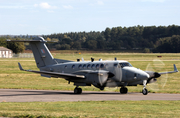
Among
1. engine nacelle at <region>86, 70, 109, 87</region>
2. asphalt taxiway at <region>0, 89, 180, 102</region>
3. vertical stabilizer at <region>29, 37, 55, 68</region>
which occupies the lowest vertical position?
asphalt taxiway at <region>0, 89, 180, 102</region>

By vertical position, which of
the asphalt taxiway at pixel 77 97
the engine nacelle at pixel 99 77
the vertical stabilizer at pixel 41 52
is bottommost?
the asphalt taxiway at pixel 77 97

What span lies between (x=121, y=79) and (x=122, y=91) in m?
1.65

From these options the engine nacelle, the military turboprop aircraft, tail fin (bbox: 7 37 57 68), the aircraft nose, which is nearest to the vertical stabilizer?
tail fin (bbox: 7 37 57 68)

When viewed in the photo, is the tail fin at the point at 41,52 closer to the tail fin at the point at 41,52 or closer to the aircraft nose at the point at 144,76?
the tail fin at the point at 41,52

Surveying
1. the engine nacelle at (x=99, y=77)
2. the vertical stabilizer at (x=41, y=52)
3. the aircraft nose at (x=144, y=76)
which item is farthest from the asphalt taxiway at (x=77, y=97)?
the vertical stabilizer at (x=41, y=52)

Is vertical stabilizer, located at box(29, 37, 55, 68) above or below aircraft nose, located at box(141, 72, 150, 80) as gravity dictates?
above

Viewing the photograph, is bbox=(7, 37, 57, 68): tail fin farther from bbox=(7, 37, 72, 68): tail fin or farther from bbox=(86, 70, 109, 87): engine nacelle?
bbox=(86, 70, 109, 87): engine nacelle

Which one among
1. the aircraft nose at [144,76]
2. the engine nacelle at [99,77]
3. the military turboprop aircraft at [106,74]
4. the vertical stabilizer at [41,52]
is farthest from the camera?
the vertical stabilizer at [41,52]

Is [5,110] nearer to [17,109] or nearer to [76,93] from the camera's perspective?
[17,109]

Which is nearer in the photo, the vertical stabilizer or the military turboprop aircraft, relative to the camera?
the military turboprop aircraft

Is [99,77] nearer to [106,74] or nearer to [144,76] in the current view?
[106,74]

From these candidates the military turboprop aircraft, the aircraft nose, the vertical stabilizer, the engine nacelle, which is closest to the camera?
the aircraft nose

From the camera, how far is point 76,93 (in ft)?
97.9

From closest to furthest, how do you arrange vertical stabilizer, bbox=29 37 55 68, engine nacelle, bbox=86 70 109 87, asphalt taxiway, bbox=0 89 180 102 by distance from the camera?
asphalt taxiway, bbox=0 89 180 102
engine nacelle, bbox=86 70 109 87
vertical stabilizer, bbox=29 37 55 68
